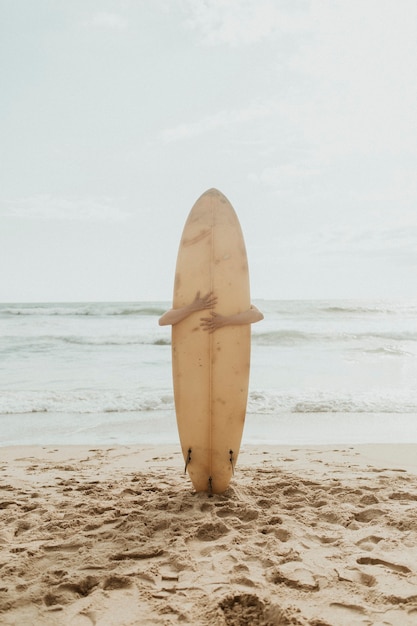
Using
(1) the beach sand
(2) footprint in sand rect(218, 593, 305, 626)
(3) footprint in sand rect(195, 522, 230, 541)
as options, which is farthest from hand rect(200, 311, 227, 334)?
(2) footprint in sand rect(218, 593, 305, 626)

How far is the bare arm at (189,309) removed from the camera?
369cm

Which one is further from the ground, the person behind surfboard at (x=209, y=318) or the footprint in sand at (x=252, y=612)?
the person behind surfboard at (x=209, y=318)

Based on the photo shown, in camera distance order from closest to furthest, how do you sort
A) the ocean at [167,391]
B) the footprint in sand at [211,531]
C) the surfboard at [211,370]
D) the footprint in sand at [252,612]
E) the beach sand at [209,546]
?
the footprint in sand at [252,612] → the beach sand at [209,546] → the footprint in sand at [211,531] → the surfboard at [211,370] → the ocean at [167,391]

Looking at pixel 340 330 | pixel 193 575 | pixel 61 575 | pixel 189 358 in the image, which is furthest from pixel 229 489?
pixel 340 330

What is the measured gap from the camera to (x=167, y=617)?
2018 mm

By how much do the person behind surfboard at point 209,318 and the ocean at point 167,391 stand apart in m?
2.26

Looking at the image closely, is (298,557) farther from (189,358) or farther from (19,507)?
→ (19,507)

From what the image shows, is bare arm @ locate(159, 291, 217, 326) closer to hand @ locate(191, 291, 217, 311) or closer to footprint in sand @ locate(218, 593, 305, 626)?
hand @ locate(191, 291, 217, 311)

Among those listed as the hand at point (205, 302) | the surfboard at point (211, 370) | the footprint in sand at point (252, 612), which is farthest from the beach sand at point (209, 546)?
the hand at point (205, 302)

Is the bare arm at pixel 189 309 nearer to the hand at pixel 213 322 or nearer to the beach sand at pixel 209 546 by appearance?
the hand at pixel 213 322

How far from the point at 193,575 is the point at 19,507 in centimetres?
158

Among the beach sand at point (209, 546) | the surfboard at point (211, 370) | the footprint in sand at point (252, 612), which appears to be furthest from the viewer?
the surfboard at point (211, 370)

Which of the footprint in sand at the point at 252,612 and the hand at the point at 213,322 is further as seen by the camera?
the hand at the point at 213,322

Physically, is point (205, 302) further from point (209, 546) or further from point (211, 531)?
point (209, 546)
